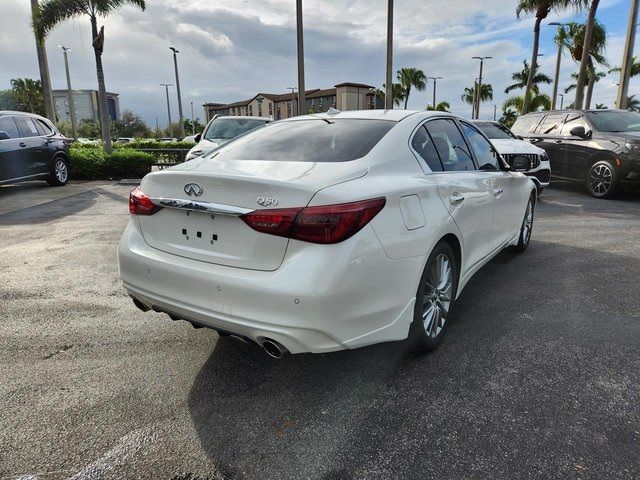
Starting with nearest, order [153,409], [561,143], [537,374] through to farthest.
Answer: [153,409], [537,374], [561,143]

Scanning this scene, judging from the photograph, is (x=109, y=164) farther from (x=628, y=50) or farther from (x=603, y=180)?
(x=628, y=50)

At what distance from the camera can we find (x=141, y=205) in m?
2.90

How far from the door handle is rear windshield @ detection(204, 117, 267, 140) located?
843cm

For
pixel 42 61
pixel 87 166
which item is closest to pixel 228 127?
pixel 87 166

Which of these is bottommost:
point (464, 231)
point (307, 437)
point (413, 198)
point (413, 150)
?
point (307, 437)

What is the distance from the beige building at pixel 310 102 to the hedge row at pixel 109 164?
4134 cm

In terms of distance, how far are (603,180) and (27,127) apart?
1244 cm

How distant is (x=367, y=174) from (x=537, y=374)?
1596 mm

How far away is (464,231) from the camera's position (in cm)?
335

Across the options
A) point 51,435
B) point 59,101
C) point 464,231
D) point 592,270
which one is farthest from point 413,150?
point 59,101

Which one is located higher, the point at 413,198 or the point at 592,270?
the point at 413,198

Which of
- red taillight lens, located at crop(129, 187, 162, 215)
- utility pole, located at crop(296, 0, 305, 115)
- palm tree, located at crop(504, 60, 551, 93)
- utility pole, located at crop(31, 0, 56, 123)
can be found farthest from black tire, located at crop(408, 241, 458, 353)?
palm tree, located at crop(504, 60, 551, 93)

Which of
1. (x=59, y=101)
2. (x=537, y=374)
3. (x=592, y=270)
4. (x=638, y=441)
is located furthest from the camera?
(x=59, y=101)

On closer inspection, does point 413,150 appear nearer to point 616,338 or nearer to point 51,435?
point 616,338
